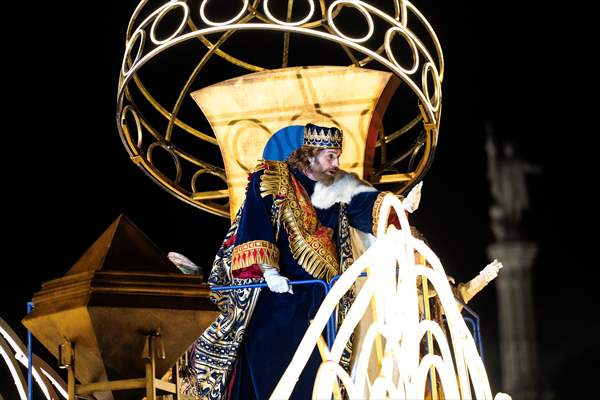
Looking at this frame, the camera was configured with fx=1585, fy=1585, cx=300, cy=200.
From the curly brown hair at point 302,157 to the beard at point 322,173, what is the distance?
0.03 m

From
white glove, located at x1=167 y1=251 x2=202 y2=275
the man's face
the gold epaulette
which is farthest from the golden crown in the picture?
white glove, located at x1=167 y1=251 x2=202 y2=275

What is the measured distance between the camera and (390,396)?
538 cm

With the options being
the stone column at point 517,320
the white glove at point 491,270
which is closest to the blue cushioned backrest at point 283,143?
the white glove at point 491,270

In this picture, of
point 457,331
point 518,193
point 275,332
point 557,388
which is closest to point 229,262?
point 275,332

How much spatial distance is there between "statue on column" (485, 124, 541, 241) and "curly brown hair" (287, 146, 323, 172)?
19.0 metres

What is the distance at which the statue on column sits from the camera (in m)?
27.8

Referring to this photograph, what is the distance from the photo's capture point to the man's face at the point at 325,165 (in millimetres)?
7715

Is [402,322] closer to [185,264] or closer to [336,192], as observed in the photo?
[336,192]

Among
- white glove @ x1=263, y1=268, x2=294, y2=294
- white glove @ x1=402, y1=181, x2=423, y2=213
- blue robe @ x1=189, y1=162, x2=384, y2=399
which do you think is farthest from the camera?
white glove @ x1=402, y1=181, x2=423, y2=213

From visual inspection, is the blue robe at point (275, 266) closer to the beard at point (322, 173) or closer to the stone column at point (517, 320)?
the beard at point (322, 173)

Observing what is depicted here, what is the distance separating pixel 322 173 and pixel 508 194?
23.5 meters

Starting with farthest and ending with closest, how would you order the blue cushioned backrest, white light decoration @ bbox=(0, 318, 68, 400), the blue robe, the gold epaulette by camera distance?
1. the blue cushioned backrest
2. the gold epaulette
3. the blue robe
4. white light decoration @ bbox=(0, 318, 68, 400)

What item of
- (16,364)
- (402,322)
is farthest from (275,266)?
(402,322)

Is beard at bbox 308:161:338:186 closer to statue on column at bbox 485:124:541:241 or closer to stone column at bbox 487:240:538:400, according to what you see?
statue on column at bbox 485:124:541:241
